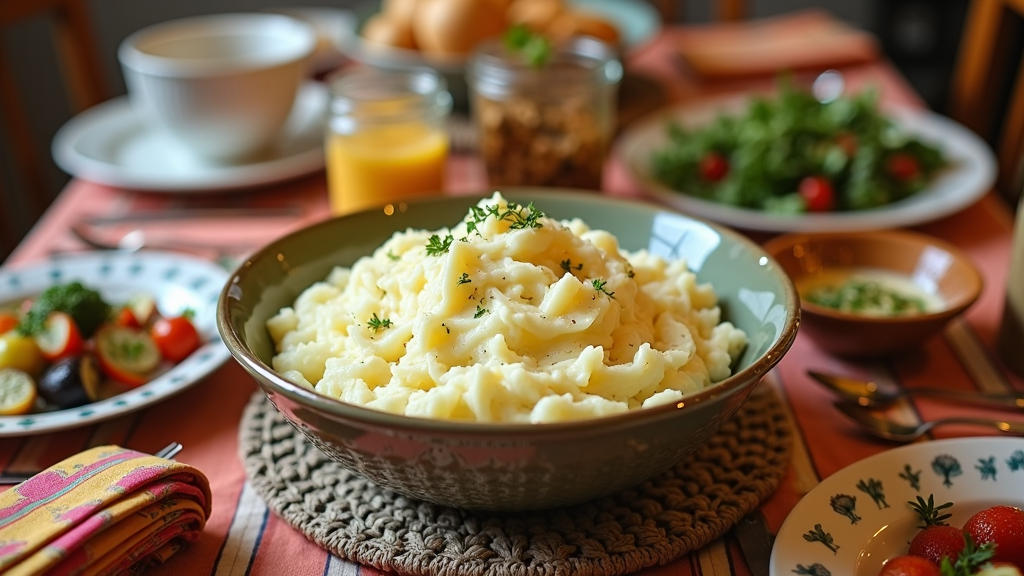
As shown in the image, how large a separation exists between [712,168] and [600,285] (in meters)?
1.49

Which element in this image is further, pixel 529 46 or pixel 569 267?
pixel 529 46

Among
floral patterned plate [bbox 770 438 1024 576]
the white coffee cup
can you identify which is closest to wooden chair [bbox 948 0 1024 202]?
floral patterned plate [bbox 770 438 1024 576]

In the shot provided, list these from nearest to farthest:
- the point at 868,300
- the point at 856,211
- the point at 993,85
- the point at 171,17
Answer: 1. the point at 868,300
2. the point at 856,211
3. the point at 993,85
4. the point at 171,17

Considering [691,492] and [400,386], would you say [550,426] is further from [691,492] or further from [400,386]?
[691,492]

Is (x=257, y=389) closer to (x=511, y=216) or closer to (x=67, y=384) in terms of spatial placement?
(x=67, y=384)

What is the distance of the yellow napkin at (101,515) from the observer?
1.21 m

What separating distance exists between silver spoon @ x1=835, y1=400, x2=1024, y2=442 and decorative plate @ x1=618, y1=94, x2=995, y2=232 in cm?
84

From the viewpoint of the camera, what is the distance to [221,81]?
2.77 meters

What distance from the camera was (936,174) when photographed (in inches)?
110

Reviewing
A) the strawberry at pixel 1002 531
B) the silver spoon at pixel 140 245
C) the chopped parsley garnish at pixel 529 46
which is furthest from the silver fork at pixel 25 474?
the chopped parsley garnish at pixel 529 46

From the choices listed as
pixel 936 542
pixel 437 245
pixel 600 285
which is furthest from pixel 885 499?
pixel 437 245

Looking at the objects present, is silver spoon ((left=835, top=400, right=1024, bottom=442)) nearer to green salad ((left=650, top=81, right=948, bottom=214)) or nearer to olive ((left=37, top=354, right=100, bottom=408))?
green salad ((left=650, top=81, right=948, bottom=214))

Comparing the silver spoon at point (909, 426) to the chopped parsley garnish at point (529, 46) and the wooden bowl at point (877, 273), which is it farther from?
the chopped parsley garnish at point (529, 46)

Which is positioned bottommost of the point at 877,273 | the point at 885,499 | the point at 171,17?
the point at 171,17
